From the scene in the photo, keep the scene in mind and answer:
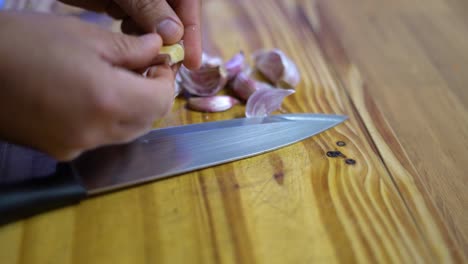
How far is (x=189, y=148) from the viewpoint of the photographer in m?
0.68

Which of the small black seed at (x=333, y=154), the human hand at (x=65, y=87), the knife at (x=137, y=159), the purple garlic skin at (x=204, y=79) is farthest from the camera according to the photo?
the purple garlic skin at (x=204, y=79)

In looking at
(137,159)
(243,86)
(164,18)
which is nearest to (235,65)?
(243,86)

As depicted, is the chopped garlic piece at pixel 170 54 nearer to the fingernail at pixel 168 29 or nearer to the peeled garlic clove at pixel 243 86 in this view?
the fingernail at pixel 168 29

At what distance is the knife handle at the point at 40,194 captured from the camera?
22.3 inches

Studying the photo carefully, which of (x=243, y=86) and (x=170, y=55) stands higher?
(x=170, y=55)

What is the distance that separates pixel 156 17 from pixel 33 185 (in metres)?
0.33

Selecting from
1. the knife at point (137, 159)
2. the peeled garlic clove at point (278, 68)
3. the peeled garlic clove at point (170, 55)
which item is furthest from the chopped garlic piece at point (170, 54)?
the peeled garlic clove at point (278, 68)

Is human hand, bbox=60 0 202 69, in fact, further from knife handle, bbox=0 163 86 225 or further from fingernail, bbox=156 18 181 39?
knife handle, bbox=0 163 86 225

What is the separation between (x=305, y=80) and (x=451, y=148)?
310mm

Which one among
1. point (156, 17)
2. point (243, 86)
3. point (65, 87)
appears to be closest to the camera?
point (65, 87)

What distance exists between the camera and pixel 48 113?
1.61 ft

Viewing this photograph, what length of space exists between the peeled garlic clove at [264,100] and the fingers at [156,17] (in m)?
0.18

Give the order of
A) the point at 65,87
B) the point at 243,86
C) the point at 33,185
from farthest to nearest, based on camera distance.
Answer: the point at 243,86, the point at 33,185, the point at 65,87

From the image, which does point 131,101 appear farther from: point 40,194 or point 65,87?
point 40,194
